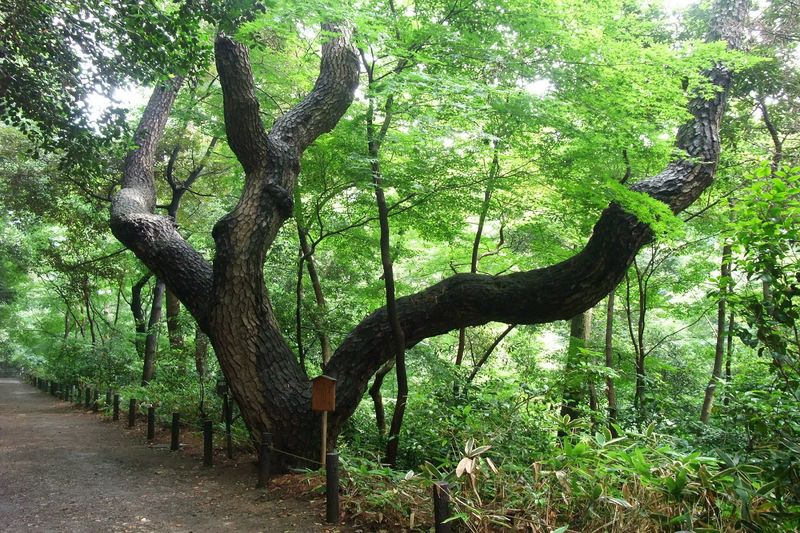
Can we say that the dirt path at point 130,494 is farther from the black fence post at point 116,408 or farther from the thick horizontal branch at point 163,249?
the black fence post at point 116,408

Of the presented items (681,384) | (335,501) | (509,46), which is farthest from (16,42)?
(681,384)

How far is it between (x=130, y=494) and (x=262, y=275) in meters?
2.90

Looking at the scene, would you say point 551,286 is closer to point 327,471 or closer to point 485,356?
point 327,471

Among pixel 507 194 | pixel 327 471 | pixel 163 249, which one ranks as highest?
pixel 507 194

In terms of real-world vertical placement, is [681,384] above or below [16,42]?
below

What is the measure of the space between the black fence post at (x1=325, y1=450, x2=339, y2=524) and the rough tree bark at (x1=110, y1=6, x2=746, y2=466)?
1.43m

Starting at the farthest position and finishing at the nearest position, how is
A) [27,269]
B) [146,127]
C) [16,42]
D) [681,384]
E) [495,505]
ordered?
[27,269], [681,384], [146,127], [16,42], [495,505]

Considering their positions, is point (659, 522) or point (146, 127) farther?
point (146, 127)

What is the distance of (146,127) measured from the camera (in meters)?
9.04

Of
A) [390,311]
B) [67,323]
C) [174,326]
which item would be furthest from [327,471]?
[67,323]

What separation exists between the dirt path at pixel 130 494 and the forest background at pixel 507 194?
2.61ft

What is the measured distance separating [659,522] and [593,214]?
5.15m

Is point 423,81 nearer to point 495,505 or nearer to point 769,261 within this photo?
point 769,261

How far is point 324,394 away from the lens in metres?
5.65
